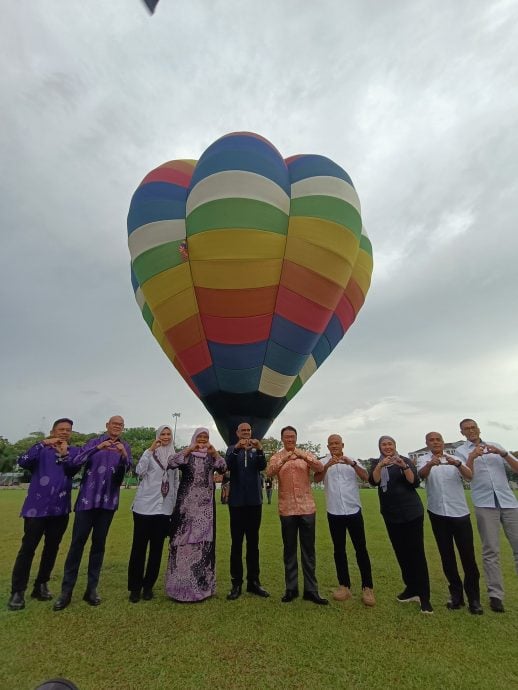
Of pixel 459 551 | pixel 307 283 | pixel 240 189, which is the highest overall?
pixel 240 189

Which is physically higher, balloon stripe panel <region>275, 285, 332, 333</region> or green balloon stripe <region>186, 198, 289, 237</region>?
green balloon stripe <region>186, 198, 289, 237</region>

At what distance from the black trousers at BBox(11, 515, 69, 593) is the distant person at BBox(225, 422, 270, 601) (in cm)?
204

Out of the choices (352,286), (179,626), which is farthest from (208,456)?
(352,286)

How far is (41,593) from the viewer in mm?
4375

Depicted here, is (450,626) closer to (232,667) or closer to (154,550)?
(232,667)

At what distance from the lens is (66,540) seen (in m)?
8.04

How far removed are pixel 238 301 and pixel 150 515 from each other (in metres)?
4.53

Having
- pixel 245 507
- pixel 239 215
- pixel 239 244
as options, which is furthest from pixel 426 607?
pixel 239 215

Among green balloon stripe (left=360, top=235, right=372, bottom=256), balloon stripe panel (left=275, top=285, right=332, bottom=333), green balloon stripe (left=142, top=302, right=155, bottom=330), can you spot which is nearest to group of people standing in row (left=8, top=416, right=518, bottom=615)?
balloon stripe panel (left=275, top=285, right=332, bottom=333)

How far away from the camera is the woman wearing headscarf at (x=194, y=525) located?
14.3 ft

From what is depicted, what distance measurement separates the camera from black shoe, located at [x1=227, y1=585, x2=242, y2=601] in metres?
4.37

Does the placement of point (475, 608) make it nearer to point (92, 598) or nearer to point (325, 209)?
point (92, 598)

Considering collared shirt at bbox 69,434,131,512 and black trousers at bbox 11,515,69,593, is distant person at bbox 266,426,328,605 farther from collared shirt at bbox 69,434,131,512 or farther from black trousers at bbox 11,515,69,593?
black trousers at bbox 11,515,69,593

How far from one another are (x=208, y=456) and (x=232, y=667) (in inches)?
87.0
